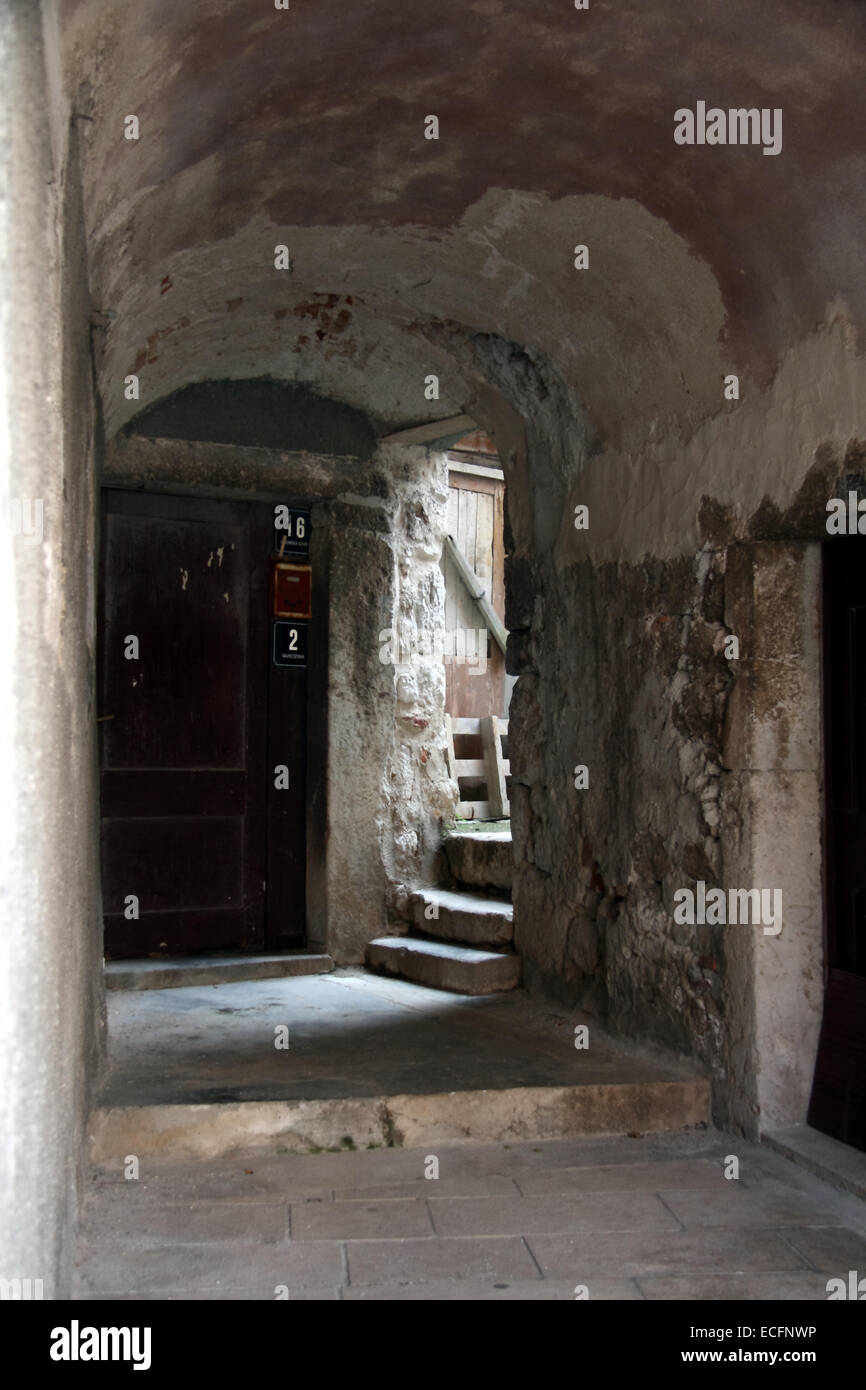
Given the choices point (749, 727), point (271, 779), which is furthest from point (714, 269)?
point (271, 779)

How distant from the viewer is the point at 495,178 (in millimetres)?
3191

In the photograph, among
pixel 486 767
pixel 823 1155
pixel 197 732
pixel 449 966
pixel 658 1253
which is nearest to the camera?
pixel 658 1253

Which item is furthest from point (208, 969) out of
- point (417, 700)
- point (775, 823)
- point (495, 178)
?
point (495, 178)

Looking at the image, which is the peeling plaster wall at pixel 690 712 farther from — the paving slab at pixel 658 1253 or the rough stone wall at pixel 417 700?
the rough stone wall at pixel 417 700

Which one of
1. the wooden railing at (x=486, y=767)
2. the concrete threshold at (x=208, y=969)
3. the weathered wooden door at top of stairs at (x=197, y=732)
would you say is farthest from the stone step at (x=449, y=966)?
the wooden railing at (x=486, y=767)

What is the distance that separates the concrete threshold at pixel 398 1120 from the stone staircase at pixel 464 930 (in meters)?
1.24

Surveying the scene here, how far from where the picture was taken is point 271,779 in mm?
5238

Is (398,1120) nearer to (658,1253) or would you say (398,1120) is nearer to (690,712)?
(658,1253)

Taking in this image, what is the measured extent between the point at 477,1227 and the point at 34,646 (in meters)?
1.65

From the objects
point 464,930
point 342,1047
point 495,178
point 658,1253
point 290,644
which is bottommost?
point 658,1253
